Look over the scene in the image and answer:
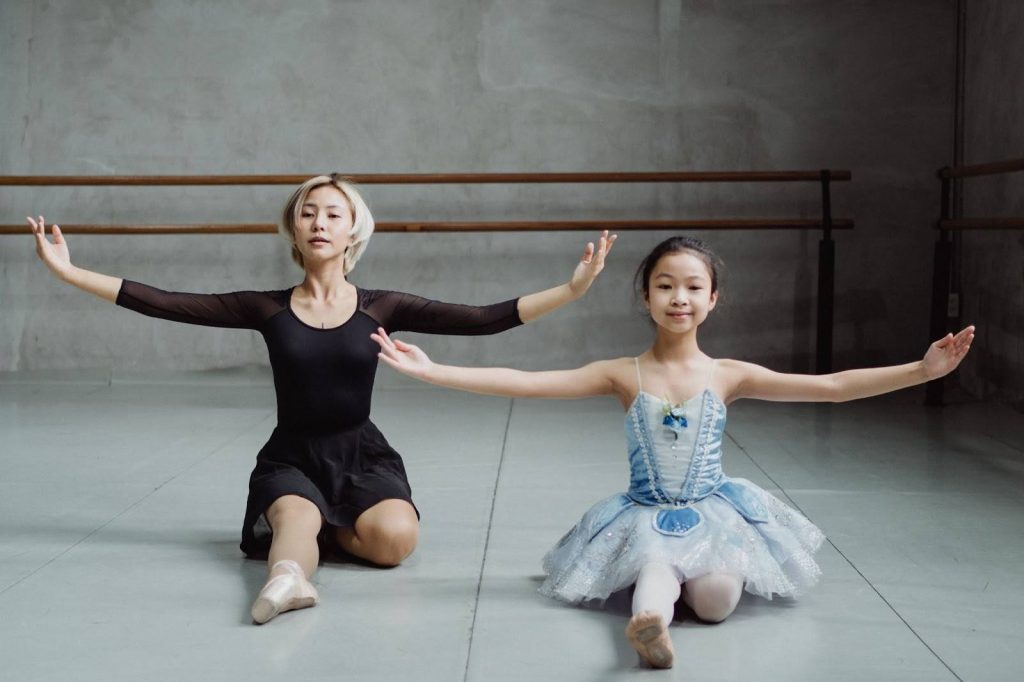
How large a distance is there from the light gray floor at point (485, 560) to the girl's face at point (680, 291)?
504mm

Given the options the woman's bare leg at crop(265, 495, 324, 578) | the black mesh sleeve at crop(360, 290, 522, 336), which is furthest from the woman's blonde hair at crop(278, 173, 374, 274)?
the woman's bare leg at crop(265, 495, 324, 578)

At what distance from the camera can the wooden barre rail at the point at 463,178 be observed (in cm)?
484

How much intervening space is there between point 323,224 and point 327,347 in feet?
0.80

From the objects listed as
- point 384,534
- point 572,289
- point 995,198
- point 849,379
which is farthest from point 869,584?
point 995,198

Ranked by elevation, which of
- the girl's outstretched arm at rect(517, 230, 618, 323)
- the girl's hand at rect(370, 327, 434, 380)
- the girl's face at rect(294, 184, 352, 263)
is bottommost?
the girl's hand at rect(370, 327, 434, 380)

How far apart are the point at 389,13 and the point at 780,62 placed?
68.8 inches

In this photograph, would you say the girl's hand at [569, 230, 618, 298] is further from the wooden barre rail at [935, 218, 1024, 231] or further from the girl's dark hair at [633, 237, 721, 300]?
the wooden barre rail at [935, 218, 1024, 231]

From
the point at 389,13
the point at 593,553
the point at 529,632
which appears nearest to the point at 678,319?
the point at 593,553

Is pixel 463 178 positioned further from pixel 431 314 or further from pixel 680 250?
pixel 680 250

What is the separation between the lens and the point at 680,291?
2.00 m

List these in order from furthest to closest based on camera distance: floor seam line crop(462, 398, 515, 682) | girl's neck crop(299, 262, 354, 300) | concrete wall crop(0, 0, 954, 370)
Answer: concrete wall crop(0, 0, 954, 370)
girl's neck crop(299, 262, 354, 300)
floor seam line crop(462, 398, 515, 682)

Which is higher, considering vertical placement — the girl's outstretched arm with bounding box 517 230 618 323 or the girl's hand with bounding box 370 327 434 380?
→ the girl's outstretched arm with bounding box 517 230 618 323

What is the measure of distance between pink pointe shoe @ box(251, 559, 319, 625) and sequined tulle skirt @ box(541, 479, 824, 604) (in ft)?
1.37

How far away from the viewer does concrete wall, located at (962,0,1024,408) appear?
4.28m
